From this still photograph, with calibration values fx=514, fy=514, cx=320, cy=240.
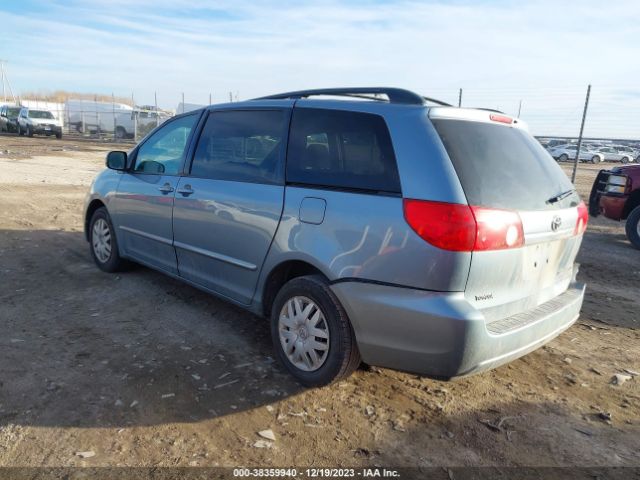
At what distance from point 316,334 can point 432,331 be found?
2.62ft

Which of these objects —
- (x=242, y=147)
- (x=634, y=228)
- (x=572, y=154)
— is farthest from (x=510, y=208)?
(x=572, y=154)

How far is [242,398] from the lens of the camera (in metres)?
3.13

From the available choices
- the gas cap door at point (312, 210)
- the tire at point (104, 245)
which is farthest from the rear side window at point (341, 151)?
the tire at point (104, 245)

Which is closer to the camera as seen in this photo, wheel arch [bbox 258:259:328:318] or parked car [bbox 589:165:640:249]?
wheel arch [bbox 258:259:328:318]

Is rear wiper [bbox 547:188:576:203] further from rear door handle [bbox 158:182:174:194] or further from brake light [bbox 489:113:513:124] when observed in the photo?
rear door handle [bbox 158:182:174:194]

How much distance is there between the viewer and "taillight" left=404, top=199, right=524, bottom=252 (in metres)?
2.59

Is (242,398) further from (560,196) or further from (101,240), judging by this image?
(101,240)

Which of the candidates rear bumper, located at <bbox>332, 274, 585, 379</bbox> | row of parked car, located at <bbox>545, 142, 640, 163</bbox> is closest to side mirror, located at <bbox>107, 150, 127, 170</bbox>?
rear bumper, located at <bbox>332, 274, 585, 379</bbox>

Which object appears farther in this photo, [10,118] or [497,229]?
[10,118]

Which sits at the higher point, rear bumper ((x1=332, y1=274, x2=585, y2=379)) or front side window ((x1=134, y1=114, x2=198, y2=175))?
front side window ((x1=134, y1=114, x2=198, y2=175))

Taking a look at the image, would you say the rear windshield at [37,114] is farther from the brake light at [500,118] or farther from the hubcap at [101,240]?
the brake light at [500,118]

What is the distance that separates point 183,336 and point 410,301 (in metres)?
2.01

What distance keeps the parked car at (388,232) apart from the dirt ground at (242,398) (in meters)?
0.35

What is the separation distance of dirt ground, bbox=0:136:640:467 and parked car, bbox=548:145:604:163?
122 ft
